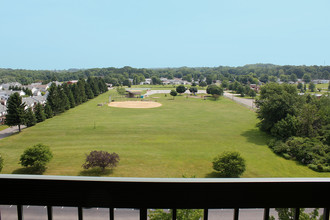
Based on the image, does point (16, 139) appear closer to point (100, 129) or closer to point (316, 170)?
point (100, 129)

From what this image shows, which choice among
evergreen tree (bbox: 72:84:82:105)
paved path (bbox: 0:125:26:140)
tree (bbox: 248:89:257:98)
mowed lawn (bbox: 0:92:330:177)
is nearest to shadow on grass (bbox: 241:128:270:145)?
mowed lawn (bbox: 0:92:330:177)

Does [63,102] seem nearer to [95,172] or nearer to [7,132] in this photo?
[7,132]

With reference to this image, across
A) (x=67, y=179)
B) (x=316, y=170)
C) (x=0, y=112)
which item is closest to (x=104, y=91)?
(x=0, y=112)

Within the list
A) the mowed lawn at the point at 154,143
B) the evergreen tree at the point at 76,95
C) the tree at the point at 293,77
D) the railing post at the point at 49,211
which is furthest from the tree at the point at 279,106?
the tree at the point at 293,77

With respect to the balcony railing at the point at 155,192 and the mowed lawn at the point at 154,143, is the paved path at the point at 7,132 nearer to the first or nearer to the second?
the mowed lawn at the point at 154,143

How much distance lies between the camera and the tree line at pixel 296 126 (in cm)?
2175

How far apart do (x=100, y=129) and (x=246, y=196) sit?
32.2 m

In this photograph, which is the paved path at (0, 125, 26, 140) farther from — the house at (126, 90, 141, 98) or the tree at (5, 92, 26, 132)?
the house at (126, 90, 141, 98)

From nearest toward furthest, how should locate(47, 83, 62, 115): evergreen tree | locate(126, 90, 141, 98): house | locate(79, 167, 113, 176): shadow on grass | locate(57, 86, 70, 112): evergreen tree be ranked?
locate(79, 167, 113, 176): shadow on grass < locate(47, 83, 62, 115): evergreen tree < locate(57, 86, 70, 112): evergreen tree < locate(126, 90, 141, 98): house

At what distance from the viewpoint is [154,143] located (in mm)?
26406

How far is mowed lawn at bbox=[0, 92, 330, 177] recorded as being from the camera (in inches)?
763

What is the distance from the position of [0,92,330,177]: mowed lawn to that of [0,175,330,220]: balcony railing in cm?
1651

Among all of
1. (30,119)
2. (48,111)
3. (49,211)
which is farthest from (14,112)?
(49,211)

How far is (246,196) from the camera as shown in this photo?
6.02 feet
